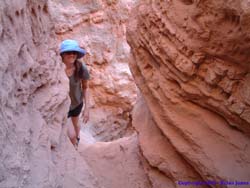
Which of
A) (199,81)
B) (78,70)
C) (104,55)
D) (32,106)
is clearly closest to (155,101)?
(199,81)

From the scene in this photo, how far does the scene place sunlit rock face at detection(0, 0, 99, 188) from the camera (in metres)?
1.48

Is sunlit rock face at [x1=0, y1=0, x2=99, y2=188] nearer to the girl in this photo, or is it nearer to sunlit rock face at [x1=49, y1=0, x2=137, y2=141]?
the girl

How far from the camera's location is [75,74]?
10.2 feet

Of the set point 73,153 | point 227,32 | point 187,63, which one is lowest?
point 73,153

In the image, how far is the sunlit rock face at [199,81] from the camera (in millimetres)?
1967

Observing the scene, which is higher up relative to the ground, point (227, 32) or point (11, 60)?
point (227, 32)

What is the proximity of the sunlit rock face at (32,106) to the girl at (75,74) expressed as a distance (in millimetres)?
342

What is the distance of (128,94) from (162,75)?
9.21 ft

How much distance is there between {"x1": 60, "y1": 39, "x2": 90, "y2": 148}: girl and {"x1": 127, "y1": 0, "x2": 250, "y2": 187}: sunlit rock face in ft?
2.03

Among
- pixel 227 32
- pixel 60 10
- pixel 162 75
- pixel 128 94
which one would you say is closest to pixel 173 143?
pixel 162 75

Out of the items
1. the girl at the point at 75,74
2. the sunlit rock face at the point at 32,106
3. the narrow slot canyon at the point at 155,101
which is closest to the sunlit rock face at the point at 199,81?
the narrow slot canyon at the point at 155,101

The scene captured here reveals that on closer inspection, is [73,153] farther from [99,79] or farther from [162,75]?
[99,79]

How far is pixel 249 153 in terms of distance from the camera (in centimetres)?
209

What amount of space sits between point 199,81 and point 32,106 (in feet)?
3.84
